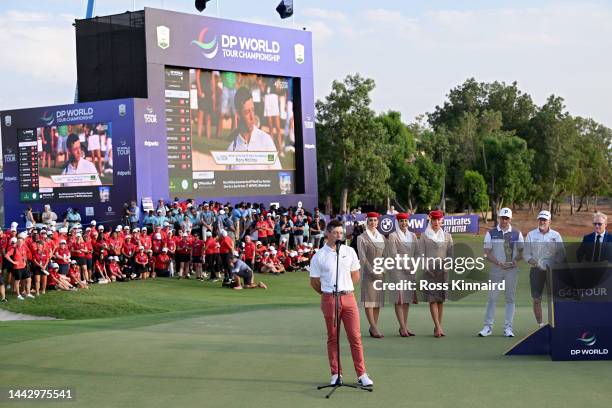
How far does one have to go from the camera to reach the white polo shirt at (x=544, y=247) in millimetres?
12172

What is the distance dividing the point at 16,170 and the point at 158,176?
5.91 meters

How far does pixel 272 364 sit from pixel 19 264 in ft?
42.0

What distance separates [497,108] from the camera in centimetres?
9712

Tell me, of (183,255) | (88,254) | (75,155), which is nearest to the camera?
(88,254)

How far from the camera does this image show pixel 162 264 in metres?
26.8

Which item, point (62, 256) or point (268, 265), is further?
point (268, 265)

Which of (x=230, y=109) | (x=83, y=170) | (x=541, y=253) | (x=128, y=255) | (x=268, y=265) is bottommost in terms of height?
(x=268, y=265)

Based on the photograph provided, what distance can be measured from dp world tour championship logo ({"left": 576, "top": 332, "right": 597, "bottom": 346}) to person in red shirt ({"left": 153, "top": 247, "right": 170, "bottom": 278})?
17795 millimetres

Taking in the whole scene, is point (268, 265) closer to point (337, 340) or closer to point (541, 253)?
point (541, 253)

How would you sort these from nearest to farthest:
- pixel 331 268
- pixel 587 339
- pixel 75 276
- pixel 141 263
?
pixel 331 268
pixel 587 339
pixel 75 276
pixel 141 263

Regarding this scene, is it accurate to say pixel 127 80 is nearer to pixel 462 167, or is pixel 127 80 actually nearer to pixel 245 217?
pixel 245 217

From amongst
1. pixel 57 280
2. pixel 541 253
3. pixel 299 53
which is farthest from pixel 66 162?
pixel 541 253

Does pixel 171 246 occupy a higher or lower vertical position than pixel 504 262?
lower

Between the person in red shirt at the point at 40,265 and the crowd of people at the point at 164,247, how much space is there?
0.09ft
